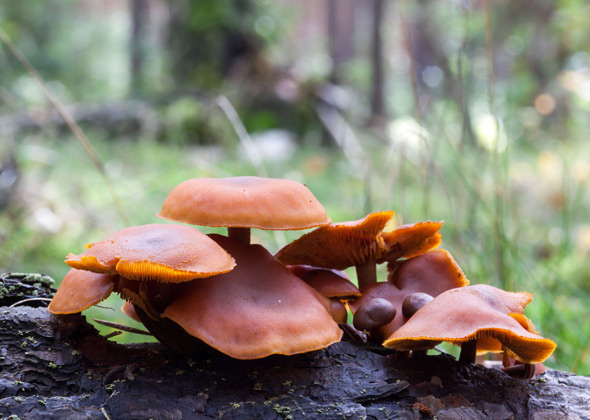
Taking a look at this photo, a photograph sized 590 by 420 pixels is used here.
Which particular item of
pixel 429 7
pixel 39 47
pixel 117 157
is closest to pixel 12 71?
pixel 39 47

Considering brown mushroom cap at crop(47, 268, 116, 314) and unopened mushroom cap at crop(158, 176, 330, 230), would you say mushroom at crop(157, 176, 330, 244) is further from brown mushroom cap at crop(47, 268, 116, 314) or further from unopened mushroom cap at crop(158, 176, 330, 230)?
brown mushroom cap at crop(47, 268, 116, 314)

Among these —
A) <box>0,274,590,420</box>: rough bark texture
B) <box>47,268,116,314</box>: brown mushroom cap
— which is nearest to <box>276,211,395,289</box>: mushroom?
<box>0,274,590,420</box>: rough bark texture

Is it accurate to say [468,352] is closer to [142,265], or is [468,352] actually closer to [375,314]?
[375,314]

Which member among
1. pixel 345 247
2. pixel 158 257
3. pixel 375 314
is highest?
pixel 158 257

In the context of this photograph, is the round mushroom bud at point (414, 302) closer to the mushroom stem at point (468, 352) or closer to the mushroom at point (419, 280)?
the mushroom at point (419, 280)

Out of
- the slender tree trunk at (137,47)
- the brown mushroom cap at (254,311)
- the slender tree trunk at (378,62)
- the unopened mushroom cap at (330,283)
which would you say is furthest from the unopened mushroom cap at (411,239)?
the slender tree trunk at (137,47)

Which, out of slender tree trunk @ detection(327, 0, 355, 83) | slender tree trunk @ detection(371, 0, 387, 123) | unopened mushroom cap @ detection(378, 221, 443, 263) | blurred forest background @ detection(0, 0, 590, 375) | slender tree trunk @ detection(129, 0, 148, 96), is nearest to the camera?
unopened mushroom cap @ detection(378, 221, 443, 263)

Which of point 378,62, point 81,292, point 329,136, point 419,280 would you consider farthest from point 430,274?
point 378,62
